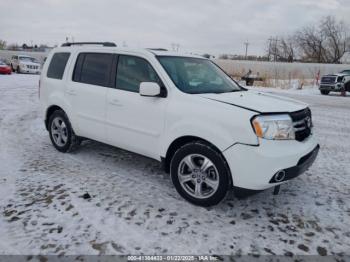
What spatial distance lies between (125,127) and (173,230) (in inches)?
65.5

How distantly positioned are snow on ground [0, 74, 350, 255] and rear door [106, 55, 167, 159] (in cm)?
56

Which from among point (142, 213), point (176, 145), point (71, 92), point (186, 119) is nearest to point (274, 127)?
point (186, 119)

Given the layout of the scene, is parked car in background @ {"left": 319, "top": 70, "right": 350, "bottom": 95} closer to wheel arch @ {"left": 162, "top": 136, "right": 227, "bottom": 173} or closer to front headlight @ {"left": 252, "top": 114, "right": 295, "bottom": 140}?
front headlight @ {"left": 252, "top": 114, "right": 295, "bottom": 140}

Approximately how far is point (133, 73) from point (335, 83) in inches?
742

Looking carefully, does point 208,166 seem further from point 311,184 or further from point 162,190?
point 311,184

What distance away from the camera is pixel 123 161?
198 inches

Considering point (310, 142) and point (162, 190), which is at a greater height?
point (310, 142)

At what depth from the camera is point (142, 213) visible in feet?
11.1

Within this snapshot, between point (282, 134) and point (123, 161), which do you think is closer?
point (282, 134)

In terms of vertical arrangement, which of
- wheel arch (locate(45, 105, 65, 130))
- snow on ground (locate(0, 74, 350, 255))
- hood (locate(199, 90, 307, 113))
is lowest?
snow on ground (locate(0, 74, 350, 255))

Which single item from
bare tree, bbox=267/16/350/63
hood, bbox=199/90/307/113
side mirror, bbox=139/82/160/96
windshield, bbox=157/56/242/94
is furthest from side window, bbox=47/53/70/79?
bare tree, bbox=267/16/350/63

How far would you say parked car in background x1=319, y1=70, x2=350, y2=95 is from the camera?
19.3 m

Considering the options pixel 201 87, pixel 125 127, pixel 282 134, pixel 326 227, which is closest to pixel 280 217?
pixel 326 227

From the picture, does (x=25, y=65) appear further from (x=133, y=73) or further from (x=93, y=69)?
(x=133, y=73)
